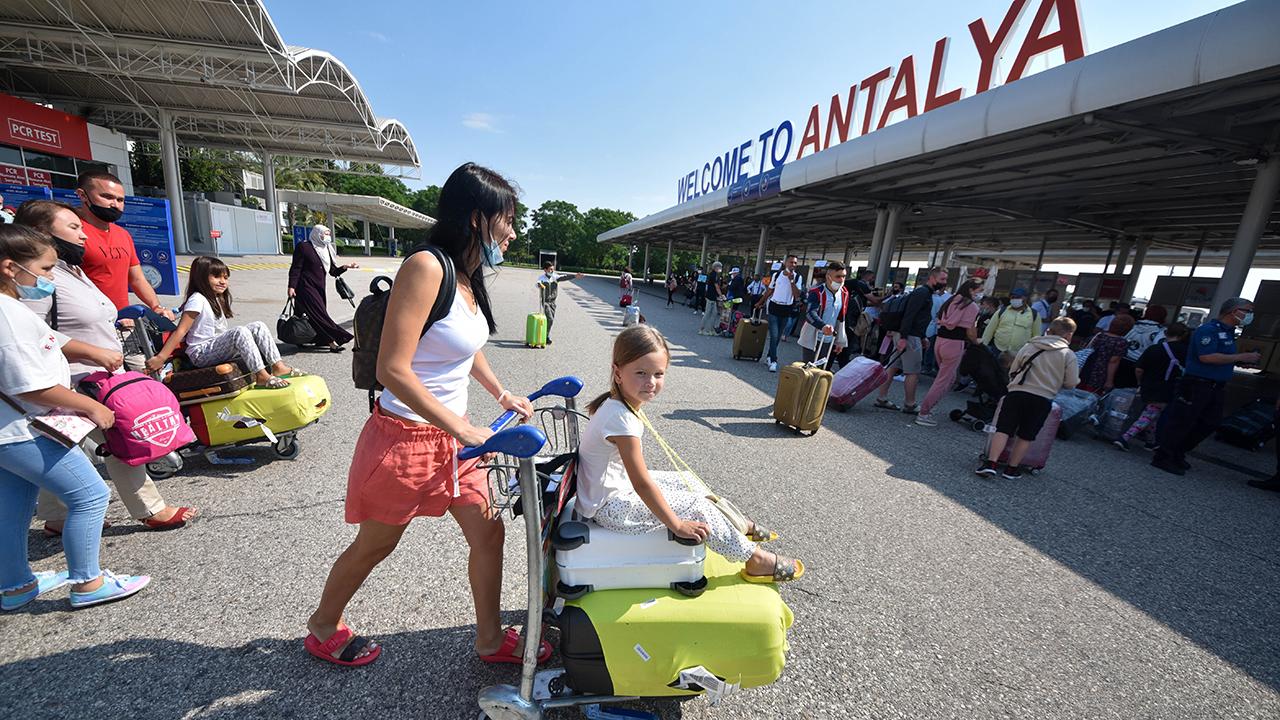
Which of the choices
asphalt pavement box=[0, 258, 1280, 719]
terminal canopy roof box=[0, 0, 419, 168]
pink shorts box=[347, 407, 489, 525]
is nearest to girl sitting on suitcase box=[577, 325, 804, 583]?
pink shorts box=[347, 407, 489, 525]

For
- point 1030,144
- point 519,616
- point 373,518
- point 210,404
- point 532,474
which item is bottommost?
point 519,616

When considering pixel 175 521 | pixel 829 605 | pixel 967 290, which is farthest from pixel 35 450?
pixel 967 290

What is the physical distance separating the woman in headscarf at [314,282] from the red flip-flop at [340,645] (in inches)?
246

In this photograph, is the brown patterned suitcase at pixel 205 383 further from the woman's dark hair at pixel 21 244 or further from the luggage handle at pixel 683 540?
the luggage handle at pixel 683 540

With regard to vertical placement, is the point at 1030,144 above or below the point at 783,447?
above

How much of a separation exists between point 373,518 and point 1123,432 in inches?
341

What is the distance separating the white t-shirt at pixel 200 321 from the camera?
3.56m

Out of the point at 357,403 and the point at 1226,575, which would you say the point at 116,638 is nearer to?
the point at 357,403

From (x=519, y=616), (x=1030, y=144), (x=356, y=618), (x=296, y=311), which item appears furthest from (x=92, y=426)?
(x=1030, y=144)

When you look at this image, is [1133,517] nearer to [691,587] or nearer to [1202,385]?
[1202,385]

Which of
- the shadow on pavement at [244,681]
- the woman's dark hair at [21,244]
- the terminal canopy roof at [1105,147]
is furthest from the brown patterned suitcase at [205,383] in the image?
the terminal canopy roof at [1105,147]

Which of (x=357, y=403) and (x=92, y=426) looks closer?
(x=92, y=426)

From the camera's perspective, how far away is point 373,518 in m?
1.68

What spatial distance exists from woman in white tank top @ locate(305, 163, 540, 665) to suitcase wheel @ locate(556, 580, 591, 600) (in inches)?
12.3
